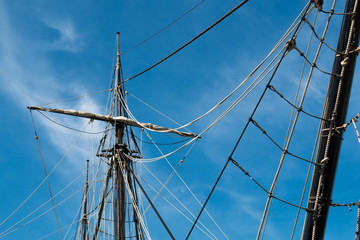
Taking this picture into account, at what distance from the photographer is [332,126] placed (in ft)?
Result: 35.8

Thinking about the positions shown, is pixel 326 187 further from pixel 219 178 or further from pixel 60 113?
pixel 60 113

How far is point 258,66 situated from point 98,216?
1645cm

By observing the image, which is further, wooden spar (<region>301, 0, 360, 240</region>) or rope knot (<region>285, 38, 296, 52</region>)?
rope knot (<region>285, 38, 296, 52</region>)

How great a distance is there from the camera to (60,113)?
2717 cm

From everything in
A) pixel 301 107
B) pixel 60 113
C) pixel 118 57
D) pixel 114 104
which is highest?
pixel 118 57

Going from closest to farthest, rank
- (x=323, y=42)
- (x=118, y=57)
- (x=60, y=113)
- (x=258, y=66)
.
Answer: (x=323, y=42), (x=258, y=66), (x=60, y=113), (x=118, y=57)

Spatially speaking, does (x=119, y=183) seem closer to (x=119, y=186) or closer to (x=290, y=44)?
(x=119, y=186)

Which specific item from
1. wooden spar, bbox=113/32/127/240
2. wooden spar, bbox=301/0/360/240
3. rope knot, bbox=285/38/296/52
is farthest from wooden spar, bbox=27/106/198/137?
wooden spar, bbox=301/0/360/240

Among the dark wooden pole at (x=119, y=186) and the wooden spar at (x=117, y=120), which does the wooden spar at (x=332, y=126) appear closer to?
the dark wooden pole at (x=119, y=186)

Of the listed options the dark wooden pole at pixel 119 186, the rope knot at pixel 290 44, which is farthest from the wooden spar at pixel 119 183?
the rope knot at pixel 290 44

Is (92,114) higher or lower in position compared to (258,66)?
higher

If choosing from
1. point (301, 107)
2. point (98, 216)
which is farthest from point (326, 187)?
point (98, 216)

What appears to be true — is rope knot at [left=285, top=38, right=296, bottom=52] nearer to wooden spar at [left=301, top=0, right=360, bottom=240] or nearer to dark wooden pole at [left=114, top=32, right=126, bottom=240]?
wooden spar at [left=301, top=0, right=360, bottom=240]

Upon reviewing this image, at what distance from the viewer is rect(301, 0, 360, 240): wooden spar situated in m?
10.7
